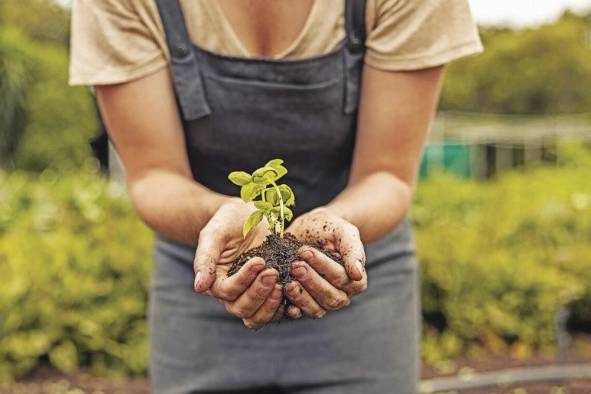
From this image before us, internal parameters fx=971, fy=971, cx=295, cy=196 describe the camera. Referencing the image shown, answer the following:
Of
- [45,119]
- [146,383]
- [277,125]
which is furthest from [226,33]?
[45,119]

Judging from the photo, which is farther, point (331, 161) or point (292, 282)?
point (331, 161)

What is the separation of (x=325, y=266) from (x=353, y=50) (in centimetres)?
68

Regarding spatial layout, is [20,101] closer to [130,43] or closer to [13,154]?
[13,154]

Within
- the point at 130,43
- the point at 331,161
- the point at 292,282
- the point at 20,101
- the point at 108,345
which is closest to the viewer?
the point at 292,282

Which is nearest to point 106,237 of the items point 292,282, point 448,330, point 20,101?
point 448,330

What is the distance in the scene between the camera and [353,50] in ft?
6.75

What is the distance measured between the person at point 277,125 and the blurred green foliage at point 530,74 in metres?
Result: 27.8

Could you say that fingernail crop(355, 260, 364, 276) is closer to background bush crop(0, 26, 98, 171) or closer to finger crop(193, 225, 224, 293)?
finger crop(193, 225, 224, 293)

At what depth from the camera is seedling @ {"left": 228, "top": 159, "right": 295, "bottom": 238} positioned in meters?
1.63

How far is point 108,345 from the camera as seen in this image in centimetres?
482

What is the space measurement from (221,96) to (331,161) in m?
0.29

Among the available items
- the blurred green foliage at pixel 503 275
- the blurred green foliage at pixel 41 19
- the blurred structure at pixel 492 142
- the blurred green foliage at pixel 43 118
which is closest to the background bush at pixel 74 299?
the blurred green foliage at pixel 503 275

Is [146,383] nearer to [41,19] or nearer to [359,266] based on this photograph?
[359,266]

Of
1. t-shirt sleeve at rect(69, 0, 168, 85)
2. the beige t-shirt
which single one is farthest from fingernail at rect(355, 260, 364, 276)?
t-shirt sleeve at rect(69, 0, 168, 85)
